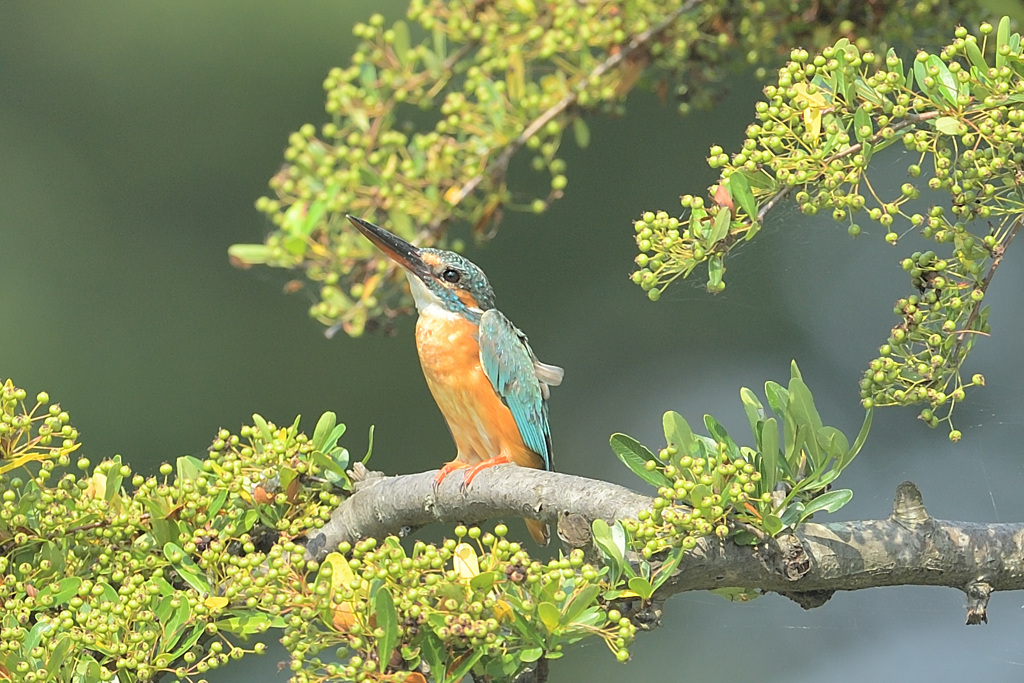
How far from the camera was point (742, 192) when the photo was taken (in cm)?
86

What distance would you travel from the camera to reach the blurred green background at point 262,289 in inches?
123

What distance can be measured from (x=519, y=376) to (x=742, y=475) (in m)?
0.90

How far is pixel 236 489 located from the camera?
108cm

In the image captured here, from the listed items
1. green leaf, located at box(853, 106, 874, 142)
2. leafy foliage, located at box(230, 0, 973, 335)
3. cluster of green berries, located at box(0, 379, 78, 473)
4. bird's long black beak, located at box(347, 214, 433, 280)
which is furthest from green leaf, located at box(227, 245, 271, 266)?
green leaf, located at box(853, 106, 874, 142)

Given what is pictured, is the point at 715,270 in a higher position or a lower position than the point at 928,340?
higher

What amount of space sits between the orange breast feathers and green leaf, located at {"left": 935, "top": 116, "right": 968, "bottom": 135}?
101 cm

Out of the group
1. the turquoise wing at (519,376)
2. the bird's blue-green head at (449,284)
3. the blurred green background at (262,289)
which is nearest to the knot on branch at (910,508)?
the turquoise wing at (519,376)

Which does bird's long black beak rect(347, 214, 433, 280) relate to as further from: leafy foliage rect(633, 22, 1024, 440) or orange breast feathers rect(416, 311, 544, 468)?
leafy foliage rect(633, 22, 1024, 440)

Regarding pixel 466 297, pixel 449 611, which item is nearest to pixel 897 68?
pixel 449 611

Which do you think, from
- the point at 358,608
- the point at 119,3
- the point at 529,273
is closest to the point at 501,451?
the point at 358,608

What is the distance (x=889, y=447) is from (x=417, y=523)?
242 centimetres

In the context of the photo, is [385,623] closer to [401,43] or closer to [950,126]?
[950,126]

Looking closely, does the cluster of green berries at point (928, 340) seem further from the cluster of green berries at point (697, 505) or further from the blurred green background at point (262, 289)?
the blurred green background at point (262, 289)

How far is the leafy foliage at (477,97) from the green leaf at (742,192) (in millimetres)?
409
